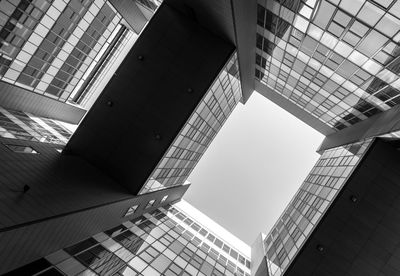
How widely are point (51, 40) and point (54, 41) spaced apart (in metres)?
0.60

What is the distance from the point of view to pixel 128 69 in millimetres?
26656

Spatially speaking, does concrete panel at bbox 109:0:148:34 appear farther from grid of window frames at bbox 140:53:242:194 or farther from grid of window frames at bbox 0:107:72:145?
grid of window frames at bbox 140:53:242:194

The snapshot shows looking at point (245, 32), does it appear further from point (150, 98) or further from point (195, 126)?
point (195, 126)

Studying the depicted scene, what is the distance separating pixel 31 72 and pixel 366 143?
3928 centimetres

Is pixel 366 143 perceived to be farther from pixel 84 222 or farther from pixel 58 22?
pixel 58 22

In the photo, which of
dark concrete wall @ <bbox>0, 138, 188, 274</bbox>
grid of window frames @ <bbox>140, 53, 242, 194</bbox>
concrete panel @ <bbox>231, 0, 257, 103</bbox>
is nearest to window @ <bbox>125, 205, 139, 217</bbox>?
dark concrete wall @ <bbox>0, 138, 188, 274</bbox>

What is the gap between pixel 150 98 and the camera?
26422 mm

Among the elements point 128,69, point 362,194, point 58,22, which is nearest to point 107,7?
point 58,22

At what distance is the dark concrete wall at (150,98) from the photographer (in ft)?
85.8

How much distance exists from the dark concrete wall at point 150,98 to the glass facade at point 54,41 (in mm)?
13712

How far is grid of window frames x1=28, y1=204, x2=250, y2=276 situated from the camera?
68.9ft

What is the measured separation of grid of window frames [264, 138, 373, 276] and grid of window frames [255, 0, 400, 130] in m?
4.01

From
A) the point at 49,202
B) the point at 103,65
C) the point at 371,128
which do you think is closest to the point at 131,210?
the point at 49,202

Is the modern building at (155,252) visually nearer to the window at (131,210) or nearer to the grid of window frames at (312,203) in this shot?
the window at (131,210)
